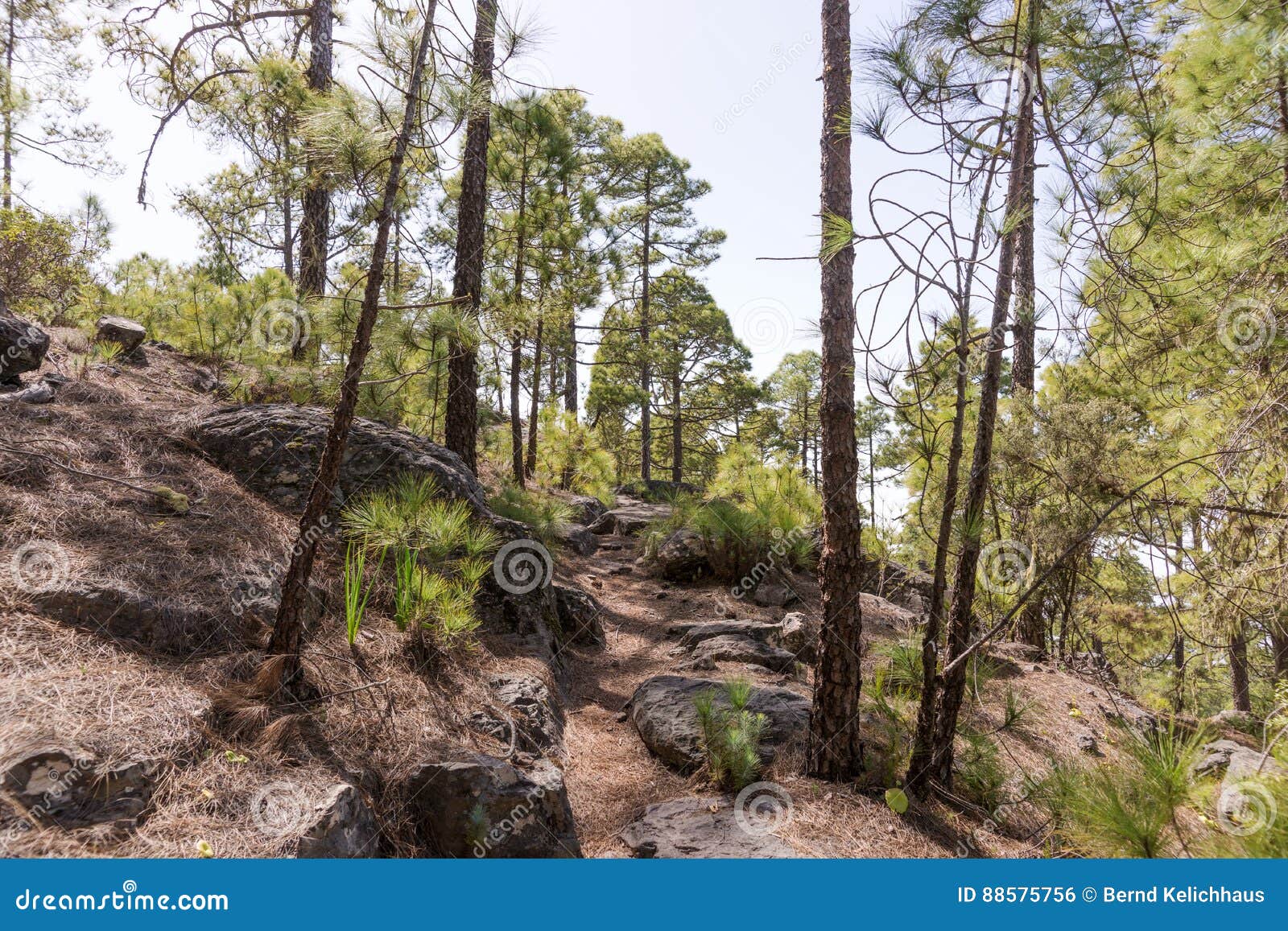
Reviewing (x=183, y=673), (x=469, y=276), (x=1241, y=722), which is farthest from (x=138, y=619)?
(x=1241, y=722)

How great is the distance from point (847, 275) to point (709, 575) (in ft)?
14.7

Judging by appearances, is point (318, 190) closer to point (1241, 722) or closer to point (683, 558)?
point (683, 558)

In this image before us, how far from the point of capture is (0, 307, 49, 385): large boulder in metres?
4.28

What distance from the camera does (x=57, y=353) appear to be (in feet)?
17.3

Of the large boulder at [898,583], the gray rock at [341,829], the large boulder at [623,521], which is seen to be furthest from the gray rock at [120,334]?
the large boulder at [898,583]

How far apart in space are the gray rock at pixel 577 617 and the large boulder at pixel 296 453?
3.53ft

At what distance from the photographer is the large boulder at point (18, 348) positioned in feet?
14.0

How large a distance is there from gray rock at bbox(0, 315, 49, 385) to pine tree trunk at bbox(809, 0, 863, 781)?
5418mm

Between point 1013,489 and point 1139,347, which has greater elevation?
point 1139,347

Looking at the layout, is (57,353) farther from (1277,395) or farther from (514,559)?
(1277,395)

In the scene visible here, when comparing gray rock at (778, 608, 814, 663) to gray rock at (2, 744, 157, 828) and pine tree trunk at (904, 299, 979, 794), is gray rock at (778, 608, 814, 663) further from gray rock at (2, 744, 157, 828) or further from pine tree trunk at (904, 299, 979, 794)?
gray rock at (2, 744, 157, 828)

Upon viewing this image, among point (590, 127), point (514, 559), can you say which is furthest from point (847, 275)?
point (590, 127)

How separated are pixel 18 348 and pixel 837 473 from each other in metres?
5.58

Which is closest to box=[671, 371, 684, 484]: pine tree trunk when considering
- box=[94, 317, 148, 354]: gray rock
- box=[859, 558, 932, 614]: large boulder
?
box=[859, 558, 932, 614]: large boulder
